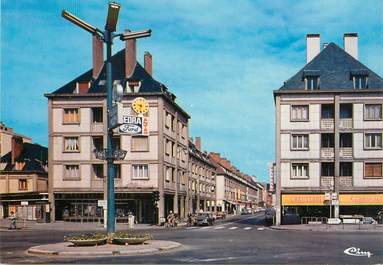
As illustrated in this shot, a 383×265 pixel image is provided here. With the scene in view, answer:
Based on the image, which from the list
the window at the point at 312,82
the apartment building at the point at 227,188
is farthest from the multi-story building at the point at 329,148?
the apartment building at the point at 227,188

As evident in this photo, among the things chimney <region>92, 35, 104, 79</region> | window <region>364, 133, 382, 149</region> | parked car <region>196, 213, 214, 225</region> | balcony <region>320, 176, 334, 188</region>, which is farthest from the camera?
chimney <region>92, 35, 104, 79</region>

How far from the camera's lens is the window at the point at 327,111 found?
51500 mm

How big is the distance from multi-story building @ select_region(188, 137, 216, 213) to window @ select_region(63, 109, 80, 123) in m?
22.2

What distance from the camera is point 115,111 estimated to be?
21406mm

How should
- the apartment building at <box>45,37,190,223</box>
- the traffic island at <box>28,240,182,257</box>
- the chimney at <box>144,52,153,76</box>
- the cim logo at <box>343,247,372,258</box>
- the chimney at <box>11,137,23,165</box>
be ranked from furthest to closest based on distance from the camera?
1. the chimney at <box>11,137,23,165</box>
2. the chimney at <box>144,52,153,76</box>
3. the apartment building at <box>45,37,190,223</box>
4. the traffic island at <box>28,240,182,257</box>
5. the cim logo at <box>343,247,372,258</box>

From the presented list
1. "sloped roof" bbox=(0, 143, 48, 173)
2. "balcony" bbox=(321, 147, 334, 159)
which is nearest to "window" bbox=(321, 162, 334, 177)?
"balcony" bbox=(321, 147, 334, 159)

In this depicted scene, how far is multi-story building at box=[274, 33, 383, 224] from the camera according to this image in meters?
50.5

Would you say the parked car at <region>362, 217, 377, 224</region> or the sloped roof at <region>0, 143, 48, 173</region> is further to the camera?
the sloped roof at <region>0, 143, 48, 173</region>

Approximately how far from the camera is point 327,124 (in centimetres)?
5103

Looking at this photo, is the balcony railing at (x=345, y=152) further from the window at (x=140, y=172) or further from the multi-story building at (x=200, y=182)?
the multi-story building at (x=200, y=182)

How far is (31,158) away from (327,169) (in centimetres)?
3634

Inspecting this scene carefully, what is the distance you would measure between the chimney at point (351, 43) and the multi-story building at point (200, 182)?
2846cm

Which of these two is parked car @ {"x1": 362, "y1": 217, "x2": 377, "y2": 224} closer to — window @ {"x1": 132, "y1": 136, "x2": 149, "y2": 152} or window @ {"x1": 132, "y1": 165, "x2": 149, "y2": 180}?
window @ {"x1": 132, "y1": 165, "x2": 149, "y2": 180}

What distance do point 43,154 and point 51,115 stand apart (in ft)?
53.3
